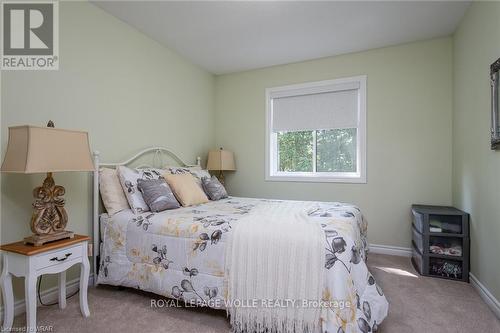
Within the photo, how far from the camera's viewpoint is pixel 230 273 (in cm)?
175

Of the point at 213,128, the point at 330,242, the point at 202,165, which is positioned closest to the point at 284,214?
the point at 330,242

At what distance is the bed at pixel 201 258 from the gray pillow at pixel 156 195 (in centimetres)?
8

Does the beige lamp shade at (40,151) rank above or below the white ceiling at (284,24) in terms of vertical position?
below

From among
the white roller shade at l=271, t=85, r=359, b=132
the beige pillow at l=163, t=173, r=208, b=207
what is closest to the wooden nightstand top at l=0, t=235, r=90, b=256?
the beige pillow at l=163, t=173, r=208, b=207

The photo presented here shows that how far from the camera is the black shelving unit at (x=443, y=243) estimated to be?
2562 mm

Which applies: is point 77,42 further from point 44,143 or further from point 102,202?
point 102,202

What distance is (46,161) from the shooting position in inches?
64.4

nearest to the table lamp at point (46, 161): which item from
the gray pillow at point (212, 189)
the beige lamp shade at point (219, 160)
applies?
the gray pillow at point (212, 189)

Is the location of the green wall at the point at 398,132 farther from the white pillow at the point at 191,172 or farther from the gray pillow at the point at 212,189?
the white pillow at the point at 191,172

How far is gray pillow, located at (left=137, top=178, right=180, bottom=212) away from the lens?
2354 millimetres

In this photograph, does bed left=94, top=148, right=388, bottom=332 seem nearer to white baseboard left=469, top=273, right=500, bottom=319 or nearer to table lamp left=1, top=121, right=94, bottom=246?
table lamp left=1, top=121, right=94, bottom=246

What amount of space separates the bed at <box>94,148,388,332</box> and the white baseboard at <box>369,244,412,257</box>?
4.59 ft

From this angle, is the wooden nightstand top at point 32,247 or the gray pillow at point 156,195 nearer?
the wooden nightstand top at point 32,247

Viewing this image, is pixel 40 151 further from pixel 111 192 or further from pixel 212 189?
pixel 212 189
